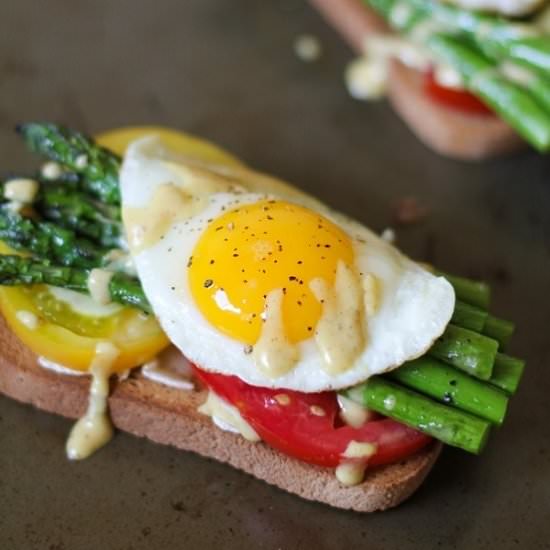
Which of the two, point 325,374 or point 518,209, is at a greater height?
point 518,209

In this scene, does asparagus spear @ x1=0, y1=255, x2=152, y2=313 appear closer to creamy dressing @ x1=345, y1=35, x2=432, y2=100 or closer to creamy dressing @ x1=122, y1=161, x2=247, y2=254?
creamy dressing @ x1=122, y1=161, x2=247, y2=254

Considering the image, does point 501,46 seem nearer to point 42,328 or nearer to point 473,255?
point 473,255

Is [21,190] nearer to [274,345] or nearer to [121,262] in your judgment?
[121,262]

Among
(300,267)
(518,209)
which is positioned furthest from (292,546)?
(518,209)

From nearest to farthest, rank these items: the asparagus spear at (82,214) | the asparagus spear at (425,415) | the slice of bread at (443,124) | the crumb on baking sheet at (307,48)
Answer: the asparagus spear at (425,415), the asparagus spear at (82,214), the slice of bread at (443,124), the crumb on baking sheet at (307,48)

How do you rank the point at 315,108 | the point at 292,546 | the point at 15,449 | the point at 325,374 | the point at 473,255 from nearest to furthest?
the point at 325,374 → the point at 292,546 → the point at 15,449 → the point at 473,255 → the point at 315,108

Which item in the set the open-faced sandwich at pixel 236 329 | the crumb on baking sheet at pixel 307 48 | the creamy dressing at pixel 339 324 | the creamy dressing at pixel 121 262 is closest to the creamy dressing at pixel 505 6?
the crumb on baking sheet at pixel 307 48

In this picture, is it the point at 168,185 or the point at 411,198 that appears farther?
the point at 411,198

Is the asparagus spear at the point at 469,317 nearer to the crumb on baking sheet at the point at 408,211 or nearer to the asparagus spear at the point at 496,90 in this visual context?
the crumb on baking sheet at the point at 408,211
